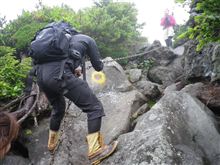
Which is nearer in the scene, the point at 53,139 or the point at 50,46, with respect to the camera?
the point at 50,46

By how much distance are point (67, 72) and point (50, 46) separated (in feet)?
1.78

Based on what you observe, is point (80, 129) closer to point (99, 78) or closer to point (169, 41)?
point (99, 78)

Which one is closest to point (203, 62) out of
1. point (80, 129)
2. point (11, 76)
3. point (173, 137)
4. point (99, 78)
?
point (99, 78)

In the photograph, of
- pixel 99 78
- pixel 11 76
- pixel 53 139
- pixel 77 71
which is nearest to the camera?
pixel 77 71

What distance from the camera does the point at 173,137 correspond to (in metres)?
5.84

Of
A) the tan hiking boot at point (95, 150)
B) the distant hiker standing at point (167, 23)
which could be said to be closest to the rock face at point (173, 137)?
the tan hiking boot at point (95, 150)

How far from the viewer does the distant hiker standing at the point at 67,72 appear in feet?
17.8

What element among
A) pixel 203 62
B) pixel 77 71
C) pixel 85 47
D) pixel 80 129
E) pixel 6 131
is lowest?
pixel 80 129

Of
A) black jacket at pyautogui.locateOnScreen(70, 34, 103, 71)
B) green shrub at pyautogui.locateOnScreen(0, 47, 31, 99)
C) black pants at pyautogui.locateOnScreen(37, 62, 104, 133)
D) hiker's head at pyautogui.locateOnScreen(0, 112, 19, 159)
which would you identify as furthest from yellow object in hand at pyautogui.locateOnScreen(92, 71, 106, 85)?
hiker's head at pyautogui.locateOnScreen(0, 112, 19, 159)

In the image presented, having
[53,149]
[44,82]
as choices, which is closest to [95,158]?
[53,149]

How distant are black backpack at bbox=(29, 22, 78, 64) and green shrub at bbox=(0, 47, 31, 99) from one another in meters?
3.34

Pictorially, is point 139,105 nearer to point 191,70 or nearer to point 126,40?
point 191,70

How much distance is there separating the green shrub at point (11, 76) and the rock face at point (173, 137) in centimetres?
386

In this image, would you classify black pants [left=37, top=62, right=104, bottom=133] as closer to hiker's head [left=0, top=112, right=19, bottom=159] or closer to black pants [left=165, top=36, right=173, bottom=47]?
hiker's head [left=0, top=112, right=19, bottom=159]
